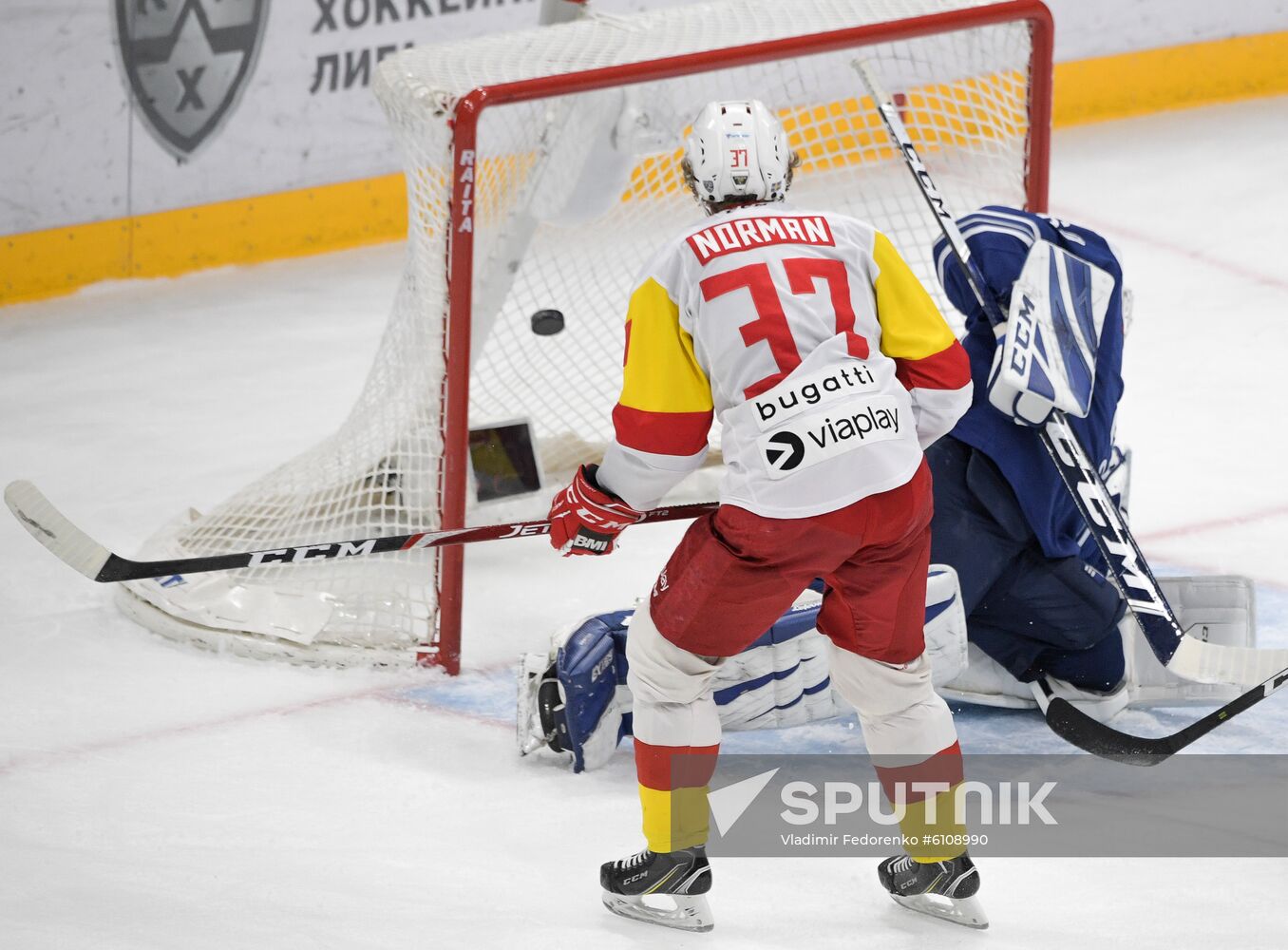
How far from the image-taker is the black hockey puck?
12.1ft

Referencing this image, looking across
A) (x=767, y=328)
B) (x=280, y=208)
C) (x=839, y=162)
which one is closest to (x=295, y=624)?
(x=767, y=328)

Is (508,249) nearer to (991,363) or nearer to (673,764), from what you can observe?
(991,363)

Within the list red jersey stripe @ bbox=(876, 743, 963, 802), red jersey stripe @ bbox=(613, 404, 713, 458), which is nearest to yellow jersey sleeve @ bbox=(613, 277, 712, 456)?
red jersey stripe @ bbox=(613, 404, 713, 458)

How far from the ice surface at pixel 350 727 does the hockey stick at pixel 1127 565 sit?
0.27m

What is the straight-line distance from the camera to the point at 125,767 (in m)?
3.03

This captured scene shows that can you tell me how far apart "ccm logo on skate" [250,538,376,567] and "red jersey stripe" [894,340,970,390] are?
831 millimetres

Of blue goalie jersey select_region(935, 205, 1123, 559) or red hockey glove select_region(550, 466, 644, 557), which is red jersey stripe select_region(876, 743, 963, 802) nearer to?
red hockey glove select_region(550, 466, 644, 557)

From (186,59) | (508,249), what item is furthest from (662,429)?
(186,59)

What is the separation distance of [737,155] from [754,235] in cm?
11

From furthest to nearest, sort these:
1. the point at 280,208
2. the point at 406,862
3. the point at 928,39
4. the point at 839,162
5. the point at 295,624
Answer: the point at 280,208 → the point at 839,162 → the point at 928,39 → the point at 295,624 → the point at 406,862

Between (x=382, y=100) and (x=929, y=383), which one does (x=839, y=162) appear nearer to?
(x=382, y=100)

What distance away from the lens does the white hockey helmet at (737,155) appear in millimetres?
2363

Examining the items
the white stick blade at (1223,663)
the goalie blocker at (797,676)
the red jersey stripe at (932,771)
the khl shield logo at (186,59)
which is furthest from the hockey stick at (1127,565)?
the khl shield logo at (186,59)

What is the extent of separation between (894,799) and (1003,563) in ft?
2.15
